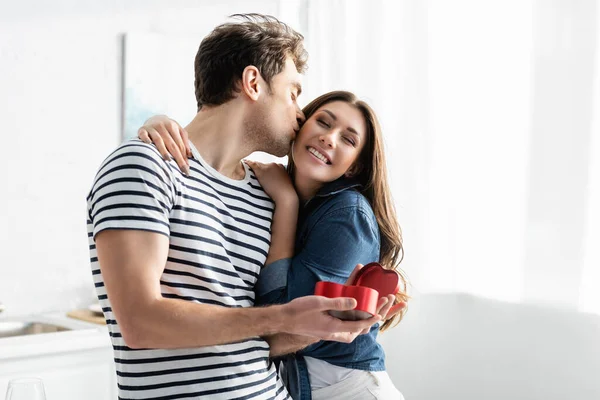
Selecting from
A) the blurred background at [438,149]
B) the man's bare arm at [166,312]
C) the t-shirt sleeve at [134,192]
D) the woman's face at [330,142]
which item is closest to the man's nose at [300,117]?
the woman's face at [330,142]

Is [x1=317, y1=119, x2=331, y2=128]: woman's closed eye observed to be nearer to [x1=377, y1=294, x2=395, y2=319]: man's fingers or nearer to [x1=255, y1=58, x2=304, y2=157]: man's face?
[x1=255, y1=58, x2=304, y2=157]: man's face

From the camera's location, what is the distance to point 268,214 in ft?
5.45

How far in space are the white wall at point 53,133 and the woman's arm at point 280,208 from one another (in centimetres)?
171

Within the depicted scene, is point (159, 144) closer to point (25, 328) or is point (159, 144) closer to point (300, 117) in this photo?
point (300, 117)

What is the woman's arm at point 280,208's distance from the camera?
1625mm

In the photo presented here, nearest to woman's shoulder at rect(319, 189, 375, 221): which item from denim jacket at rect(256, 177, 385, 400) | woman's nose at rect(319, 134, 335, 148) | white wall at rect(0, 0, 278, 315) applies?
denim jacket at rect(256, 177, 385, 400)

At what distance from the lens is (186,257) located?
142 cm

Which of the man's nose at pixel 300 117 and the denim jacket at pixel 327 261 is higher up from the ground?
the man's nose at pixel 300 117

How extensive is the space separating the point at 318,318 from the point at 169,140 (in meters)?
0.46

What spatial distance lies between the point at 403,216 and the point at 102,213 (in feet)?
7.45

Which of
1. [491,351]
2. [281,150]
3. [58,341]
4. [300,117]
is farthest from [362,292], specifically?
[491,351]

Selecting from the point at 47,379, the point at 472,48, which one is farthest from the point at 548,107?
the point at 47,379

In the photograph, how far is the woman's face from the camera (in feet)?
5.84

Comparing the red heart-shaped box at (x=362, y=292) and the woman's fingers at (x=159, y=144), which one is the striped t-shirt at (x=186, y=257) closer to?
the woman's fingers at (x=159, y=144)
